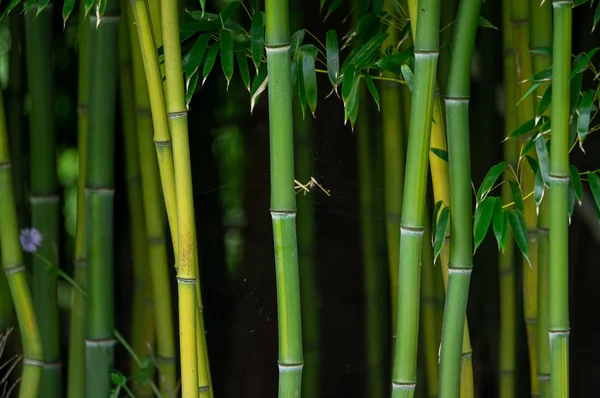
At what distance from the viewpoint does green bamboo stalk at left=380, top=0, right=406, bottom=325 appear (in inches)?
62.6

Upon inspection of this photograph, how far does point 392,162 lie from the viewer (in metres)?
1.63

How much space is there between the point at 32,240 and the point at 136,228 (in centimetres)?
23

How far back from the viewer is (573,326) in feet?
5.92

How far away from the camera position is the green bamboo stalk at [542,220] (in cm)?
130

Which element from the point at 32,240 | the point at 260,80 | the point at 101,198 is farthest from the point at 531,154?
the point at 32,240

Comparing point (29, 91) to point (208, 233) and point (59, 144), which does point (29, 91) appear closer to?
point (59, 144)

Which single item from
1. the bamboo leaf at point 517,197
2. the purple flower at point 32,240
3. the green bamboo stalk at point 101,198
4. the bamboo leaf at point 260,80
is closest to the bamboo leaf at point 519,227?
the bamboo leaf at point 517,197

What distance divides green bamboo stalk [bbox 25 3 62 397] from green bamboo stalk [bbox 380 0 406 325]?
700mm

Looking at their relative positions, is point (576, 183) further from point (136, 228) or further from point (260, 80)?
point (136, 228)

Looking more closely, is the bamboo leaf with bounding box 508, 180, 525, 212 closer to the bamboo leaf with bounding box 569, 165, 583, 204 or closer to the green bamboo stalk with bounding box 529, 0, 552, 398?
the bamboo leaf with bounding box 569, 165, 583, 204

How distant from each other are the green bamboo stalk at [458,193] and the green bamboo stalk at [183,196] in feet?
1.27

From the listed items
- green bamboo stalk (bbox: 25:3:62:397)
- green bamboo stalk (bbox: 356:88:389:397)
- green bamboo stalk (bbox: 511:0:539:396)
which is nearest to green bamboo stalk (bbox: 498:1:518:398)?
green bamboo stalk (bbox: 511:0:539:396)

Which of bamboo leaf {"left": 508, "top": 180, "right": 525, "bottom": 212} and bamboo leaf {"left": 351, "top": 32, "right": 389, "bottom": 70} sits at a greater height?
bamboo leaf {"left": 351, "top": 32, "right": 389, "bottom": 70}

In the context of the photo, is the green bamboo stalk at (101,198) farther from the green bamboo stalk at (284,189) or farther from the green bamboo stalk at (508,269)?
the green bamboo stalk at (508,269)
